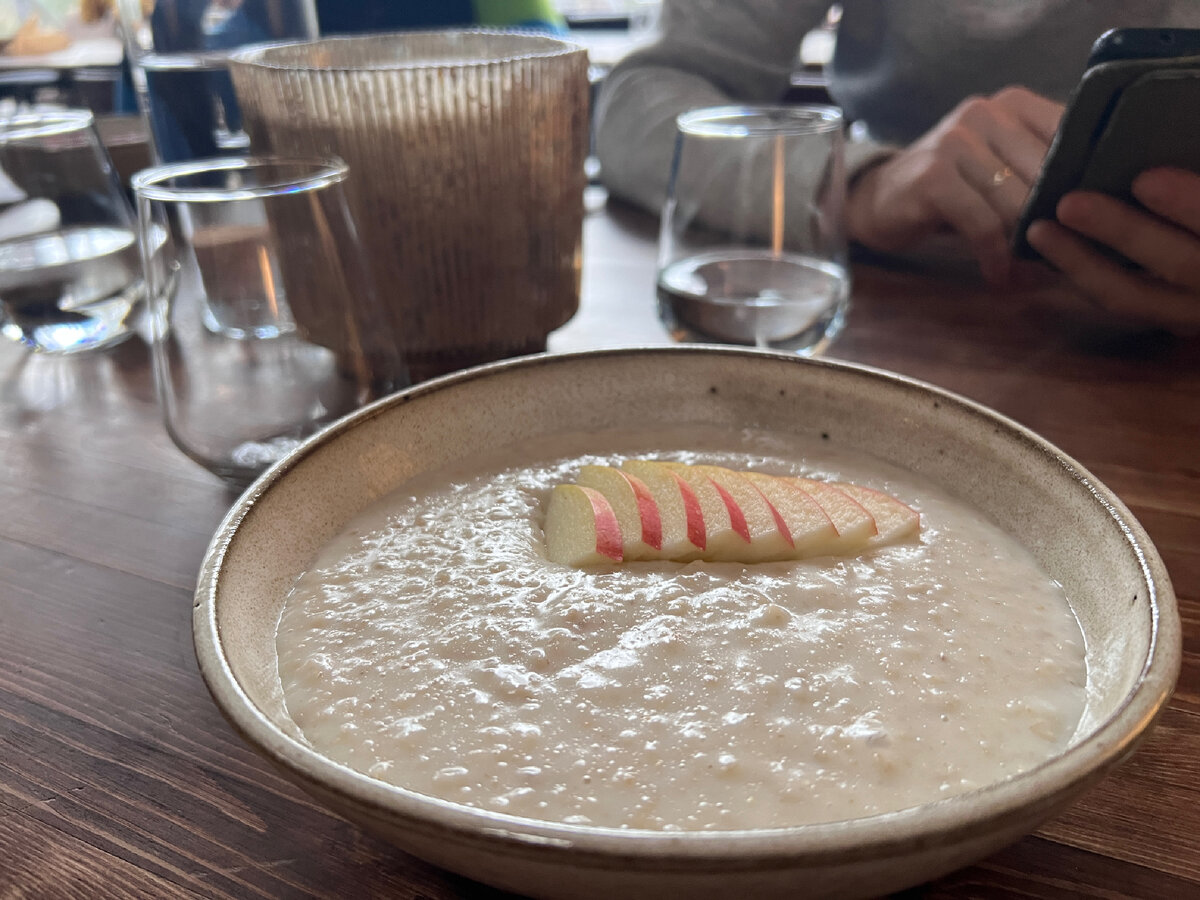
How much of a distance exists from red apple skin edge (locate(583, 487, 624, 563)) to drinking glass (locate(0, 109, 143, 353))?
3.11ft

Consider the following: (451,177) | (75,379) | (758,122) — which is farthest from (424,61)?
(75,379)

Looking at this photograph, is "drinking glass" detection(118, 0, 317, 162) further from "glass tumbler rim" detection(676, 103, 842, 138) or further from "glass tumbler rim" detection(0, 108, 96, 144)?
"glass tumbler rim" detection(676, 103, 842, 138)

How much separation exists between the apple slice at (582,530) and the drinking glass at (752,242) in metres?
0.45

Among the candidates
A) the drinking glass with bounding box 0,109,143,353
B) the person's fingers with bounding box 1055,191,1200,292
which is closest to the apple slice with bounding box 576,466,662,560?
the person's fingers with bounding box 1055,191,1200,292

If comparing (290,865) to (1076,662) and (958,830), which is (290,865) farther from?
(1076,662)

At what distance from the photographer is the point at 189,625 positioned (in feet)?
2.55

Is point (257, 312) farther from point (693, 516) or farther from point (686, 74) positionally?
point (686, 74)

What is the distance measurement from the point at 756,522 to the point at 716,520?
0.03 m

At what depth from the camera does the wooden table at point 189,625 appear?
540mm

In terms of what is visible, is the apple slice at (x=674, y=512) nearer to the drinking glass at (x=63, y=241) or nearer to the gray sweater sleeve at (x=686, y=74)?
the drinking glass at (x=63, y=241)

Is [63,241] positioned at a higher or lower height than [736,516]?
higher

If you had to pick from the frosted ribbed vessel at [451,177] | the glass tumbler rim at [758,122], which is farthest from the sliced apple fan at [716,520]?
Result: the glass tumbler rim at [758,122]

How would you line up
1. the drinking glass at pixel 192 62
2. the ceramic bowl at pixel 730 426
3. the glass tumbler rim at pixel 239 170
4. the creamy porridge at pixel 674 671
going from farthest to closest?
the drinking glass at pixel 192 62
the glass tumbler rim at pixel 239 170
the creamy porridge at pixel 674 671
the ceramic bowl at pixel 730 426

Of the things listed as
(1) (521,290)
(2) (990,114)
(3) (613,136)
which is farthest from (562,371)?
(3) (613,136)
